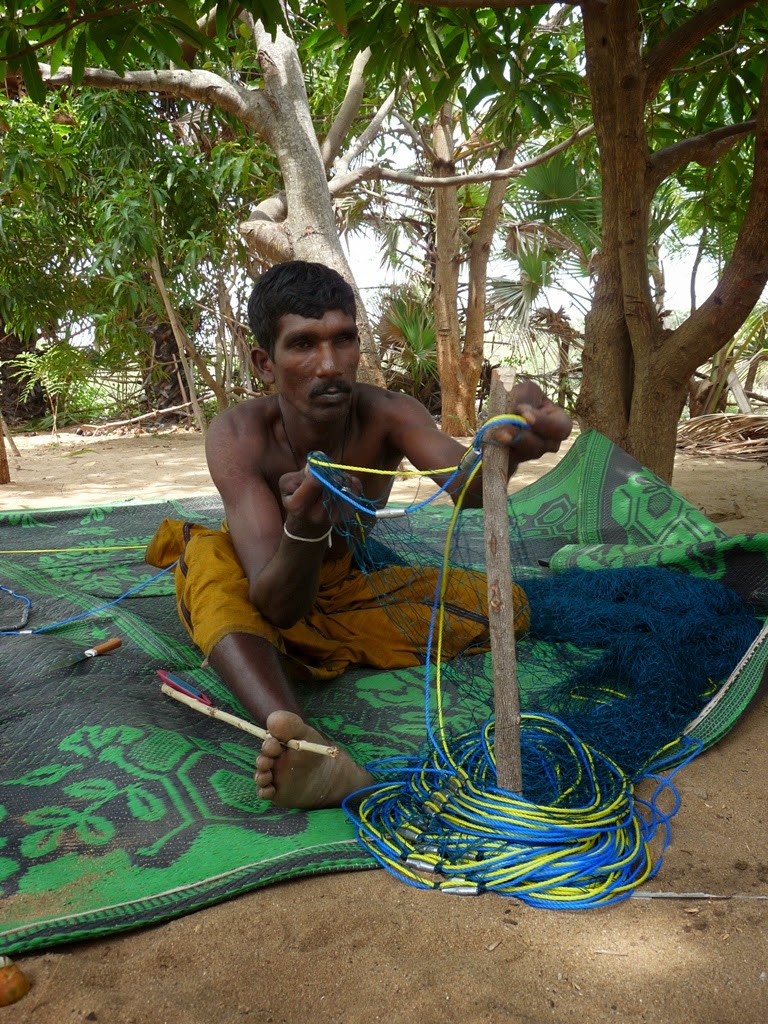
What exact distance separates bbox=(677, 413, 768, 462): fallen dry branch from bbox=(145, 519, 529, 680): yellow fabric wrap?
14.9 feet

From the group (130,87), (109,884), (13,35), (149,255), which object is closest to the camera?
(109,884)

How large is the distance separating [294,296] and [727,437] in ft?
18.2

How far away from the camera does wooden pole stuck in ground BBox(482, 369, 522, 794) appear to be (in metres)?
1.52

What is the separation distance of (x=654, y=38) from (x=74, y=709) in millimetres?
3551

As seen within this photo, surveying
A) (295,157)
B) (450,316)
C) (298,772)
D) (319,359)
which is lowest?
(298,772)

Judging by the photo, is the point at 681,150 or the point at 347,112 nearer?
the point at 681,150

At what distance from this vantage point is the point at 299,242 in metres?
4.95

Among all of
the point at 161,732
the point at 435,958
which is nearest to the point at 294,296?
the point at 161,732

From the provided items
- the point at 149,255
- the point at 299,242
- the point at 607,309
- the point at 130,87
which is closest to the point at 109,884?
the point at 607,309

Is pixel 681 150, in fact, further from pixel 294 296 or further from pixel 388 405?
pixel 294 296

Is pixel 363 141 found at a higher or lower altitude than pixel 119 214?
higher

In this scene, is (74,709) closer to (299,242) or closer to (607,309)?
(607,309)

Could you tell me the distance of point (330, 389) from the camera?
208cm

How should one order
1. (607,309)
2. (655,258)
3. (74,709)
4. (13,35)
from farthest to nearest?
(655,258) → (607,309) → (13,35) → (74,709)
